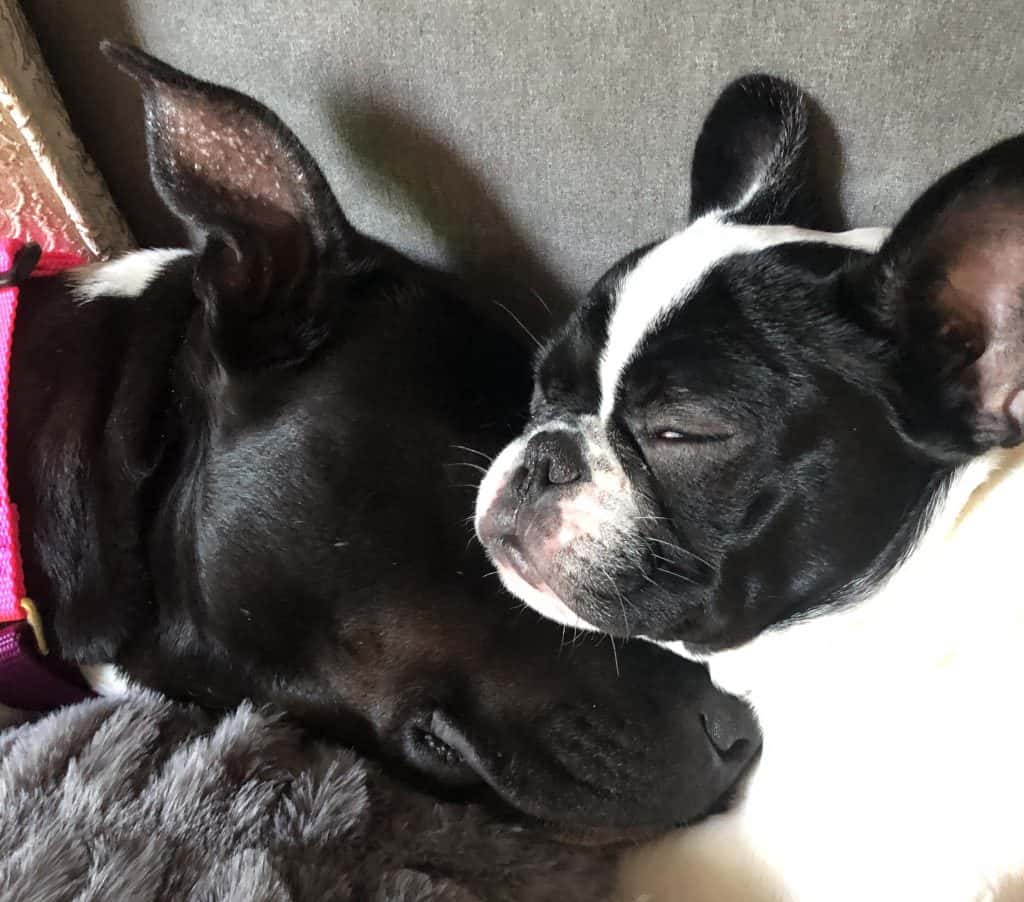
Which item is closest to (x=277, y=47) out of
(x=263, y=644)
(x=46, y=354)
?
(x=46, y=354)

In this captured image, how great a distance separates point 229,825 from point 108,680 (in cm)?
30

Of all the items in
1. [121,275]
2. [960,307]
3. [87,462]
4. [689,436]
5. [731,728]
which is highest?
[960,307]

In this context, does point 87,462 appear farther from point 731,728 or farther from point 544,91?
point 731,728

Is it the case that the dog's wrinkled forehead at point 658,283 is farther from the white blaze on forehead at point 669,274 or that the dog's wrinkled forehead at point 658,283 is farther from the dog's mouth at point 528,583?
the dog's mouth at point 528,583

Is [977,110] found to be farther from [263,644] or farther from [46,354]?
[46,354]

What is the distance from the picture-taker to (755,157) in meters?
1.09

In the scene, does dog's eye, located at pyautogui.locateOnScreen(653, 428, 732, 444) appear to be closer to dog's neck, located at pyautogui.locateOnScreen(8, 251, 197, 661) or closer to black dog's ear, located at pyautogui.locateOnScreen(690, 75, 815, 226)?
black dog's ear, located at pyautogui.locateOnScreen(690, 75, 815, 226)

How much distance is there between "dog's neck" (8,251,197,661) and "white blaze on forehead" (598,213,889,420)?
0.49 m

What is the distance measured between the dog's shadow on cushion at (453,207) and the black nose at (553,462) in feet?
0.84

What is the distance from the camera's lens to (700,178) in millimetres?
1082

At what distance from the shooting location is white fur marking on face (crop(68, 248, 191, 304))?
1196 mm

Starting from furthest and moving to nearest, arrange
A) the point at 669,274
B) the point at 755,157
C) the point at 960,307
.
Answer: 1. the point at 755,157
2. the point at 669,274
3. the point at 960,307

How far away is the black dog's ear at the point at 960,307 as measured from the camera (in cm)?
81

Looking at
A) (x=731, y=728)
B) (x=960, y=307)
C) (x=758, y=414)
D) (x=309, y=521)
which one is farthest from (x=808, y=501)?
(x=309, y=521)
